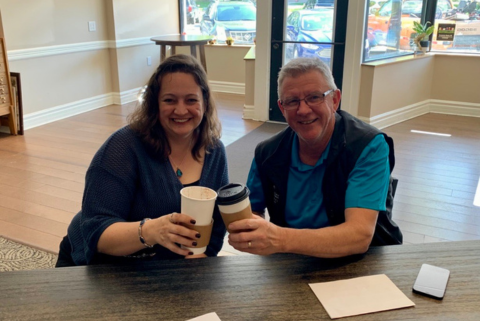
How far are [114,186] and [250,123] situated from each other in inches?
161

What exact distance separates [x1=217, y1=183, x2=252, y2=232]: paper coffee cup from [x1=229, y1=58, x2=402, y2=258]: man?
0.23 ft

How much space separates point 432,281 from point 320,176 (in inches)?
19.4

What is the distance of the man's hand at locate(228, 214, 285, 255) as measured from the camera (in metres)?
1.06

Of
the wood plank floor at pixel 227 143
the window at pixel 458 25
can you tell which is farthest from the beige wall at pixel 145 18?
the window at pixel 458 25

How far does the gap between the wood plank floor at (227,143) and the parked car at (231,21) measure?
2.00 metres

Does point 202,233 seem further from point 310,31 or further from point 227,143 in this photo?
point 310,31

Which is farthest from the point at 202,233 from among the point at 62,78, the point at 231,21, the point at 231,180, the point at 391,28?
the point at 231,21

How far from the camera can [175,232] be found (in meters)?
1.06

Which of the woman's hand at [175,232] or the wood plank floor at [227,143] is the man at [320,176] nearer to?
the woman's hand at [175,232]

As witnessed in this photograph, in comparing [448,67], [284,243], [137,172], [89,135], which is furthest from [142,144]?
[448,67]

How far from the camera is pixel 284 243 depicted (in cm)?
111

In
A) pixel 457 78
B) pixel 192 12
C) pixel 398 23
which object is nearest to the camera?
pixel 398 23

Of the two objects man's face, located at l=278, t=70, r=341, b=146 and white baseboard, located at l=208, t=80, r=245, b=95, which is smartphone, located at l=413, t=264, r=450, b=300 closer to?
man's face, located at l=278, t=70, r=341, b=146

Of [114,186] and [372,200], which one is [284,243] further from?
[114,186]
